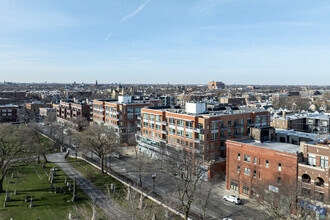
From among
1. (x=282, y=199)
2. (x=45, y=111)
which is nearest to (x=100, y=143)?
(x=282, y=199)

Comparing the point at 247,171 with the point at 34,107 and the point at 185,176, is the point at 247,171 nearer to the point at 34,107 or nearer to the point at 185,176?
the point at 185,176

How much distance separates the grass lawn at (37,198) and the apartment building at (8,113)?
317 ft

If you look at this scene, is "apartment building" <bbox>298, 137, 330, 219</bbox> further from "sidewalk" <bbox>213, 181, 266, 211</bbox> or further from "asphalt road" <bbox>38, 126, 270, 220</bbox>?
"sidewalk" <bbox>213, 181, 266, 211</bbox>

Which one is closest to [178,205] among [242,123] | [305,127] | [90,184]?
[90,184]

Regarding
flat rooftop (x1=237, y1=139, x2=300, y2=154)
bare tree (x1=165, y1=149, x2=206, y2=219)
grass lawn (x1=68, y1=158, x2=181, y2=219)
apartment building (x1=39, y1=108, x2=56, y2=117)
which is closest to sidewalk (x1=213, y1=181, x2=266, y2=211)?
bare tree (x1=165, y1=149, x2=206, y2=219)

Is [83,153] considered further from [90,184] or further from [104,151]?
[90,184]

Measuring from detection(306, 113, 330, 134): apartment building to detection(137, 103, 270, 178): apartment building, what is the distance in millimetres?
22666

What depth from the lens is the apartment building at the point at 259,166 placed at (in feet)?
147

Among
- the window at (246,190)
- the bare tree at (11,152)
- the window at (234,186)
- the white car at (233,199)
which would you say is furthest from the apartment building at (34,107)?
the window at (246,190)

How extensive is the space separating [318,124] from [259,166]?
49.5 m

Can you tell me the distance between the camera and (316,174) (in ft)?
135

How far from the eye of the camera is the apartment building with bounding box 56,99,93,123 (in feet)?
408

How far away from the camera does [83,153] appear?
8056cm

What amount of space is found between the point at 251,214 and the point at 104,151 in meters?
37.4
